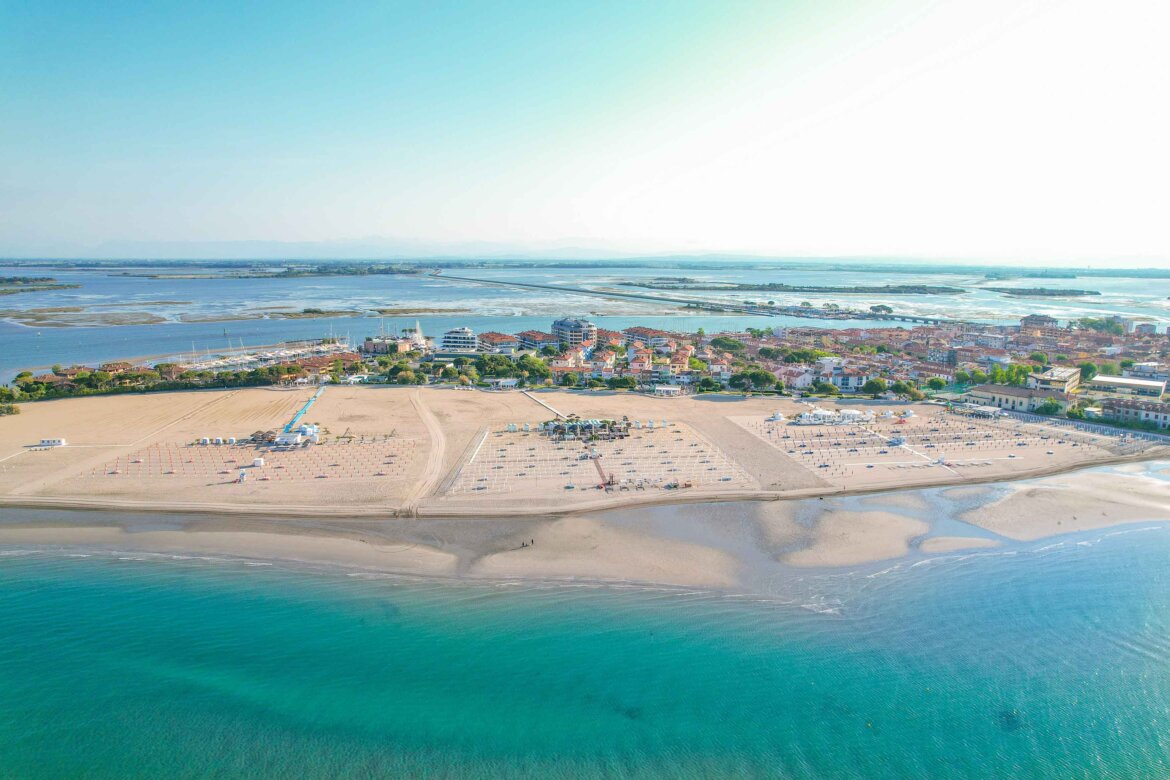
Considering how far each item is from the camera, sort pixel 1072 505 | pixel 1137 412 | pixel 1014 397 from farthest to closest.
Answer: pixel 1014 397
pixel 1137 412
pixel 1072 505

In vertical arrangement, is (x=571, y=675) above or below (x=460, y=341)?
below

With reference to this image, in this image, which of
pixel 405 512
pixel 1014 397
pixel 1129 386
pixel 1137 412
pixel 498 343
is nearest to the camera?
pixel 405 512

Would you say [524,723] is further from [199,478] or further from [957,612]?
[199,478]

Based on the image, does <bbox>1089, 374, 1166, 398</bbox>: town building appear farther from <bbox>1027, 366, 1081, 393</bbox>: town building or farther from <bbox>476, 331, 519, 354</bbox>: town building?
<bbox>476, 331, 519, 354</bbox>: town building

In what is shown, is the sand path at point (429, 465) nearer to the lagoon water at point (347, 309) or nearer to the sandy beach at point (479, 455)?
the sandy beach at point (479, 455)

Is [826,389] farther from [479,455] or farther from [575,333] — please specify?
[575,333]

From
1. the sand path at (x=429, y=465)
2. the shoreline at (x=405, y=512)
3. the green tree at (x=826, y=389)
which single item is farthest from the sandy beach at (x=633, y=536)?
the green tree at (x=826, y=389)


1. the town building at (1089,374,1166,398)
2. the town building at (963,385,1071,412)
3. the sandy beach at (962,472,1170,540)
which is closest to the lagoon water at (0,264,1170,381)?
the town building at (1089,374,1166,398)

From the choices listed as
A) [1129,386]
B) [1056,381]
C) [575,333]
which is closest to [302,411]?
[575,333]

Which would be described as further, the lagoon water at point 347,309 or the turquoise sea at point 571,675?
the lagoon water at point 347,309

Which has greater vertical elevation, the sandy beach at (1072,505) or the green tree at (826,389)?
the green tree at (826,389)
